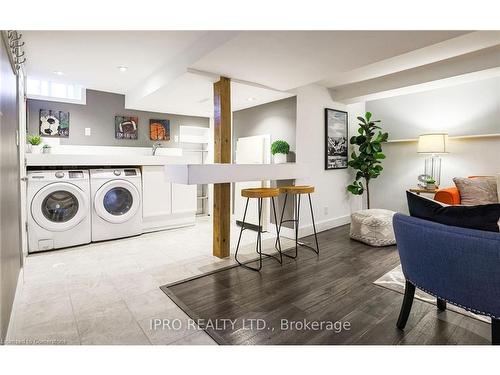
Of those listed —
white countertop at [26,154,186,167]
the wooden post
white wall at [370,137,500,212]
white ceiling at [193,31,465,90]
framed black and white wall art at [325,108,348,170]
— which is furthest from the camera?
framed black and white wall art at [325,108,348,170]

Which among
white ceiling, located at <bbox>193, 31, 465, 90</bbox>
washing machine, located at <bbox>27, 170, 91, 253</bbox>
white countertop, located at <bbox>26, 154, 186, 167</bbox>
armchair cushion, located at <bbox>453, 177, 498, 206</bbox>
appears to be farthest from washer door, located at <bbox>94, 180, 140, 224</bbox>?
armchair cushion, located at <bbox>453, 177, 498, 206</bbox>

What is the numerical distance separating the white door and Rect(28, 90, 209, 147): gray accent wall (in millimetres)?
1646

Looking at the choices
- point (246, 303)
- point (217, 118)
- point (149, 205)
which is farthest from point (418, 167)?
point (149, 205)

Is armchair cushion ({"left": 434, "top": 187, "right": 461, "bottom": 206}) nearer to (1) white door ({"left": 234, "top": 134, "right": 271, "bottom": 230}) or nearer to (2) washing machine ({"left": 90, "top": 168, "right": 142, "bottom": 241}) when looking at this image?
(1) white door ({"left": 234, "top": 134, "right": 271, "bottom": 230})

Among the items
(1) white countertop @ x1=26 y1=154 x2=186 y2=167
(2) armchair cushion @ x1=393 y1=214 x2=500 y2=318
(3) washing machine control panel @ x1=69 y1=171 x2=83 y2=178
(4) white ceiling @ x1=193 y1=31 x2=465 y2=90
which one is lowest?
(2) armchair cushion @ x1=393 y1=214 x2=500 y2=318

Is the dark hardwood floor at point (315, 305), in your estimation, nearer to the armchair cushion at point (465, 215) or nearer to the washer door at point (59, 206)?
the armchair cushion at point (465, 215)

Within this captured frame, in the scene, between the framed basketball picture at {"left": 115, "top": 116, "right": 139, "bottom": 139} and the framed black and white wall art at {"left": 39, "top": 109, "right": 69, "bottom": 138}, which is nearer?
the framed black and white wall art at {"left": 39, "top": 109, "right": 69, "bottom": 138}

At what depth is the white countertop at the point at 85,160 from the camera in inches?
123

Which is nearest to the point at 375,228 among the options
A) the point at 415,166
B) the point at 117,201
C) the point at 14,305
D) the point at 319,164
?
the point at 319,164

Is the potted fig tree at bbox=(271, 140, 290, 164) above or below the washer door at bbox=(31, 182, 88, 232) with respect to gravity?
above

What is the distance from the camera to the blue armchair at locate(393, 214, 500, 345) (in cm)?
123

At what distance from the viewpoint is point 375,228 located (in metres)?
3.43

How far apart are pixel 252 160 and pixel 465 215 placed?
3433mm

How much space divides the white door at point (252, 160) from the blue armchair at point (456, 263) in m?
2.76
